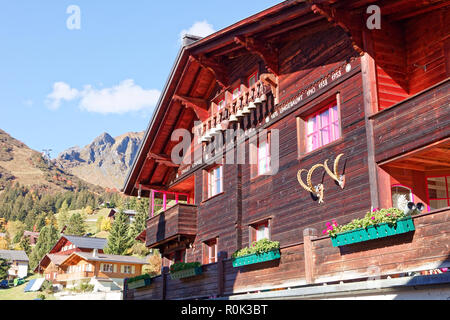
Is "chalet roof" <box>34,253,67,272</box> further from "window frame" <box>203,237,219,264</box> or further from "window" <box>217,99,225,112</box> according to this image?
"window" <box>217,99,225,112</box>

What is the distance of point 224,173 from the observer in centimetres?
2045

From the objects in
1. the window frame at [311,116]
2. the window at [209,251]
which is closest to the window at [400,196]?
the window frame at [311,116]

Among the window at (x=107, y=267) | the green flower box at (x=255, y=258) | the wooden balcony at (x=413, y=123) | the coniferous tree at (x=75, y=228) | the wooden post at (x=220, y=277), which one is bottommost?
the wooden post at (x=220, y=277)

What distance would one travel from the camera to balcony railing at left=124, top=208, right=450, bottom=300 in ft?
30.7

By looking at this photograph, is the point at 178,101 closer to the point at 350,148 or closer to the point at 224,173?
the point at 224,173

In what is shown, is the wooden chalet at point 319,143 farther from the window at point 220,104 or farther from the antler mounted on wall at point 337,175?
the window at point 220,104

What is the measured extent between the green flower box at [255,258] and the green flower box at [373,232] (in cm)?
244

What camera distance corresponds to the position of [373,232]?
10547 millimetres

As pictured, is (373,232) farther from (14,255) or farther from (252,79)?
(14,255)

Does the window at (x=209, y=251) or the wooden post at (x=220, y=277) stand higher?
the window at (x=209, y=251)

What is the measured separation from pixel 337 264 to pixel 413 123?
11.5 ft

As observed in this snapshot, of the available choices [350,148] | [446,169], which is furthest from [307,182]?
[446,169]

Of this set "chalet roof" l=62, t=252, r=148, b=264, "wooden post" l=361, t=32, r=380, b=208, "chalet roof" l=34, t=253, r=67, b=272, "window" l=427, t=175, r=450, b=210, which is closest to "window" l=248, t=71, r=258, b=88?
"wooden post" l=361, t=32, r=380, b=208

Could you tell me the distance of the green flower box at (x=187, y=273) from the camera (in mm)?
18095
